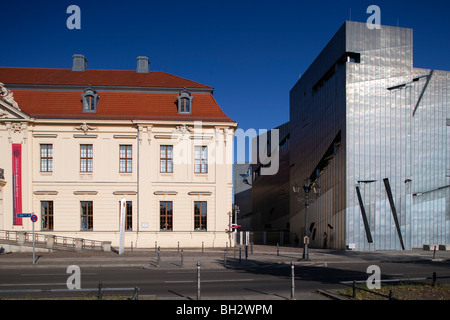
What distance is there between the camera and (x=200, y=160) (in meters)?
31.6

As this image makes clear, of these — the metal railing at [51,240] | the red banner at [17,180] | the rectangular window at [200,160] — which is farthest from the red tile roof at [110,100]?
the metal railing at [51,240]

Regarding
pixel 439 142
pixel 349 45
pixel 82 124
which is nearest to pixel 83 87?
pixel 82 124

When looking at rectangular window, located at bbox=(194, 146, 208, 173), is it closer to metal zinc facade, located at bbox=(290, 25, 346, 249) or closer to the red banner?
metal zinc facade, located at bbox=(290, 25, 346, 249)

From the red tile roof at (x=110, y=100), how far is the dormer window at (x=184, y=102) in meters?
0.45

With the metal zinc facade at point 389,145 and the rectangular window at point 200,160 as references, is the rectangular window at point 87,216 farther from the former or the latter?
the metal zinc facade at point 389,145

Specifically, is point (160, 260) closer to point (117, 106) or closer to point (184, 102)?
point (184, 102)

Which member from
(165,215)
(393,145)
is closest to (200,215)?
(165,215)

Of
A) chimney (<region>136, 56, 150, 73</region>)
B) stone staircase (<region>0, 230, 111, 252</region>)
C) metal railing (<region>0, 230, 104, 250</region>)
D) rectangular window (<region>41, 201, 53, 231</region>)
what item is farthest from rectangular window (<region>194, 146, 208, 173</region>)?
rectangular window (<region>41, 201, 53, 231</region>)

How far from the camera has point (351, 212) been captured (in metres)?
29.5

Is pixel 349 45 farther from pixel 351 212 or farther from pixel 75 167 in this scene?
pixel 75 167

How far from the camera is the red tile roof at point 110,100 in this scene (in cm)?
3094

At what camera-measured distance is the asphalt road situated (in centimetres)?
1139

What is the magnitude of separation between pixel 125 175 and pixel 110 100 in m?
6.55
